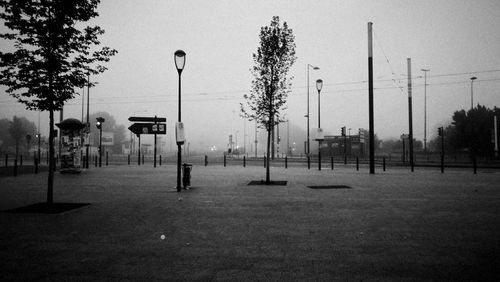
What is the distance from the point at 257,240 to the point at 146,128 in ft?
77.0

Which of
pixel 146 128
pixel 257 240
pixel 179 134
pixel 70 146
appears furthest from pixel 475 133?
Result: pixel 257 240

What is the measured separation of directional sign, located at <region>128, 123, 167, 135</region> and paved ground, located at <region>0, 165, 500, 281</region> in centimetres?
1569

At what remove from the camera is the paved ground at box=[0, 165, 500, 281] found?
159 inches

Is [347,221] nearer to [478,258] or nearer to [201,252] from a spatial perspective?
[478,258]

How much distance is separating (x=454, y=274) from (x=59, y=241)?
5.97m

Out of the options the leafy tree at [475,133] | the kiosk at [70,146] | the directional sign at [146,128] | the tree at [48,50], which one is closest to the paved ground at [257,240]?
the tree at [48,50]

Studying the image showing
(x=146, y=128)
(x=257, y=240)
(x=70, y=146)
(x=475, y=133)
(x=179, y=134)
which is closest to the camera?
(x=257, y=240)

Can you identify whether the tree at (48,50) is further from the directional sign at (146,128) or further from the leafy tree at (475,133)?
the leafy tree at (475,133)

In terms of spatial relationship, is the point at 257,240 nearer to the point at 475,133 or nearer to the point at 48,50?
the point at 48,50

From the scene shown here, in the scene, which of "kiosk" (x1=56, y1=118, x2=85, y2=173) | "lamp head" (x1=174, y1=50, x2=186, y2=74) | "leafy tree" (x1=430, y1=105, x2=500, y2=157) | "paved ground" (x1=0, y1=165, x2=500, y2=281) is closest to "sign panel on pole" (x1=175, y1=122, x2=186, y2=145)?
"lamp head" (x1=174, y1=50, x2=186, y2=74)

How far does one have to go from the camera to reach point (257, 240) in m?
5.45

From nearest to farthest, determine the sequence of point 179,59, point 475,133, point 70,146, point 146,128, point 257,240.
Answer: point 257,240 < point 179,59 < point 70,146 < point 146,128 < point 475,133

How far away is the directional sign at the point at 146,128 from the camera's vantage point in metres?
24.8

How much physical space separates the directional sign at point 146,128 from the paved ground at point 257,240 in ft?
51.5
